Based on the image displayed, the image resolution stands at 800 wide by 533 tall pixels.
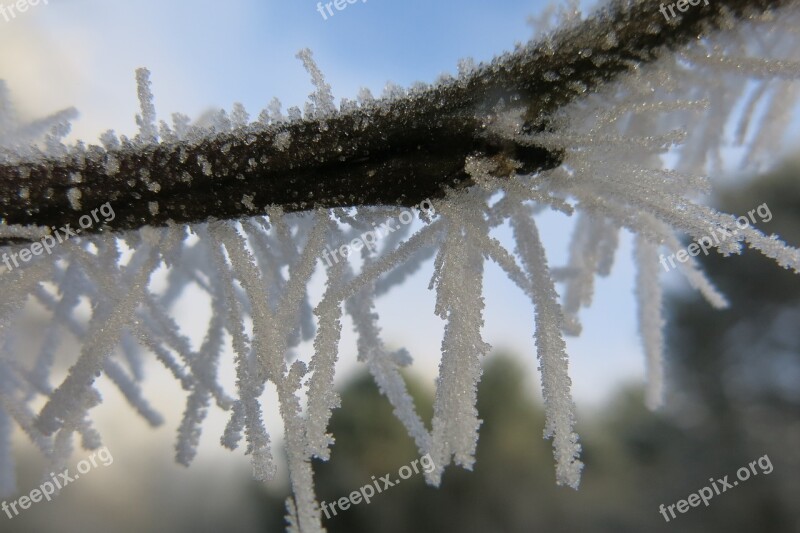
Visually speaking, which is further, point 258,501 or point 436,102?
point 258,501

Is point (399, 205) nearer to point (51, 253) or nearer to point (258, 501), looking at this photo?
point (51, 253)

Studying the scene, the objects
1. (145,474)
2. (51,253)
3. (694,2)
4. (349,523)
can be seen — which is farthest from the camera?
(145,474)

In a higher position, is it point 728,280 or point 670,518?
point 728,280

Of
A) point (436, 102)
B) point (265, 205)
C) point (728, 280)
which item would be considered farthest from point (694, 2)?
point (728, 280)

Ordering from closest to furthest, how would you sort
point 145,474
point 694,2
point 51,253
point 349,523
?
point 694,2 → point 51,253 → point 349,523 → point 145,474

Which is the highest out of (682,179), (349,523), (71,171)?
(349,523)
